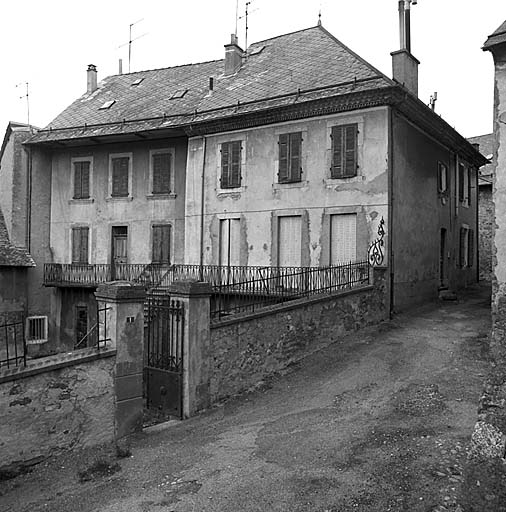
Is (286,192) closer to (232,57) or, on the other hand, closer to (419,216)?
(419,216)

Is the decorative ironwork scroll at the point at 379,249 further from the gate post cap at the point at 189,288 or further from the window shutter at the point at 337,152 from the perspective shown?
the gate post cap at the point at 189,288

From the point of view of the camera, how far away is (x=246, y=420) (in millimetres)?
9203

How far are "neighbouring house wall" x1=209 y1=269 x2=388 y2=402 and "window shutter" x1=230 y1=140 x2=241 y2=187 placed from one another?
642 cm

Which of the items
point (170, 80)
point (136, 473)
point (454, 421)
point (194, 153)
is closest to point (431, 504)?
point (454, 421)

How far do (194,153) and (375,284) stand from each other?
8.38 metres

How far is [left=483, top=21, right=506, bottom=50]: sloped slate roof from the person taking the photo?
10.6 m

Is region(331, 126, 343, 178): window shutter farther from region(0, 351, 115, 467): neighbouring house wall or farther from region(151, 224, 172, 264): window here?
region(0, 351, 115, 467): neighbouring house wall

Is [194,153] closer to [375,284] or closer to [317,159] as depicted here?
[317,159]

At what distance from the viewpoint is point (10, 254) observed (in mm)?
20953

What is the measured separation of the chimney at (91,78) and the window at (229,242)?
11.7 meters

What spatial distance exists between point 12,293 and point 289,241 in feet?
35.9

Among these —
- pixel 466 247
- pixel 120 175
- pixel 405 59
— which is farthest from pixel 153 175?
pixel 466 247

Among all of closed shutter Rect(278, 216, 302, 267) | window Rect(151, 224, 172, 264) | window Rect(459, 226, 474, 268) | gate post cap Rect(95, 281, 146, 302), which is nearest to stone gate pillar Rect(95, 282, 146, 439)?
gate post cap Rect(95, 281, 146, 302)

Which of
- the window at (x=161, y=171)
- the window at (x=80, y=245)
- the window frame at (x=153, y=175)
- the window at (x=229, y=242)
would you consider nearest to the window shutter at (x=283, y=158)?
the window at (x=229, y=242)
